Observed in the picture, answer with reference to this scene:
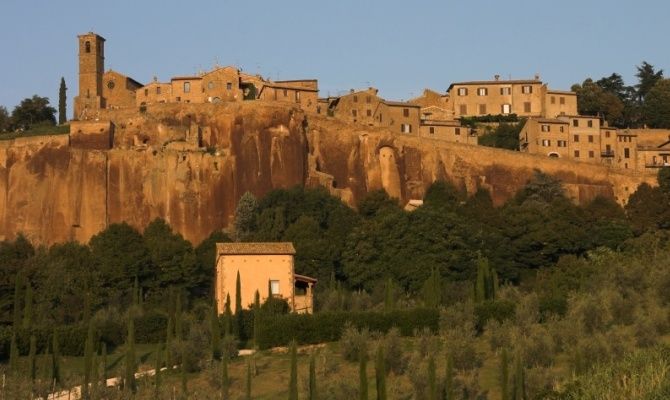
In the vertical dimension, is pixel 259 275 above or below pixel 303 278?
above

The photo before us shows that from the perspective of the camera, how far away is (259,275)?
70562 mm

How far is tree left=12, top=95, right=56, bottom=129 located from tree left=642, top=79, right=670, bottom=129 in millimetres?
46465

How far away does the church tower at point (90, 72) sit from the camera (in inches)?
4220

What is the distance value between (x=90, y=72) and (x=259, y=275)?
42688mm

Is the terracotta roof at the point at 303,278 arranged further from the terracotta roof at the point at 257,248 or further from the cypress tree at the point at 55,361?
the cypress tree at the point at 55,361

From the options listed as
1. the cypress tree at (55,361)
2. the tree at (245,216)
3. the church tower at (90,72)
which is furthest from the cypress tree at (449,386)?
the church tower at (90,72)

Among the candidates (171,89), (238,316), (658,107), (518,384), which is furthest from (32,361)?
(658,107)

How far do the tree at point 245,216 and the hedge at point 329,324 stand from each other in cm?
2217

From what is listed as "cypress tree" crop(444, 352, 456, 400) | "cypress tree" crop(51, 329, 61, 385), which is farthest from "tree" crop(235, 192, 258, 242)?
"cypress tree" crop(444, 352, 456, 400)

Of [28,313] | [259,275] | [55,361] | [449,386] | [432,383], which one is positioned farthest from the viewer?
[259,275]

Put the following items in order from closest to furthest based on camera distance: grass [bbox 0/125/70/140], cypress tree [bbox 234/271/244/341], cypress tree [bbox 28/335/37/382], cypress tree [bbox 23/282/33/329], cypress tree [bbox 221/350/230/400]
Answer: cypress tree [bbox 221/350/230/400] < cypress tree [bbox 28/335/37/382] < cypress tree [bbox 234/271/244/341] < cypress tree [bbox 23/282/33/329] < grass [bbox 0/125/70/140]

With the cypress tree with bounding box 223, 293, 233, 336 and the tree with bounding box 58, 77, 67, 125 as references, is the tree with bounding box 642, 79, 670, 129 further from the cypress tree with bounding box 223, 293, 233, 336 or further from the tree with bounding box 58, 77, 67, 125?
the cypress tree with bounding box 223, 293, 233, 336

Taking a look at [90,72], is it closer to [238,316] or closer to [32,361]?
[238,316]

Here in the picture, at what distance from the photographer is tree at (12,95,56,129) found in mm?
113031
